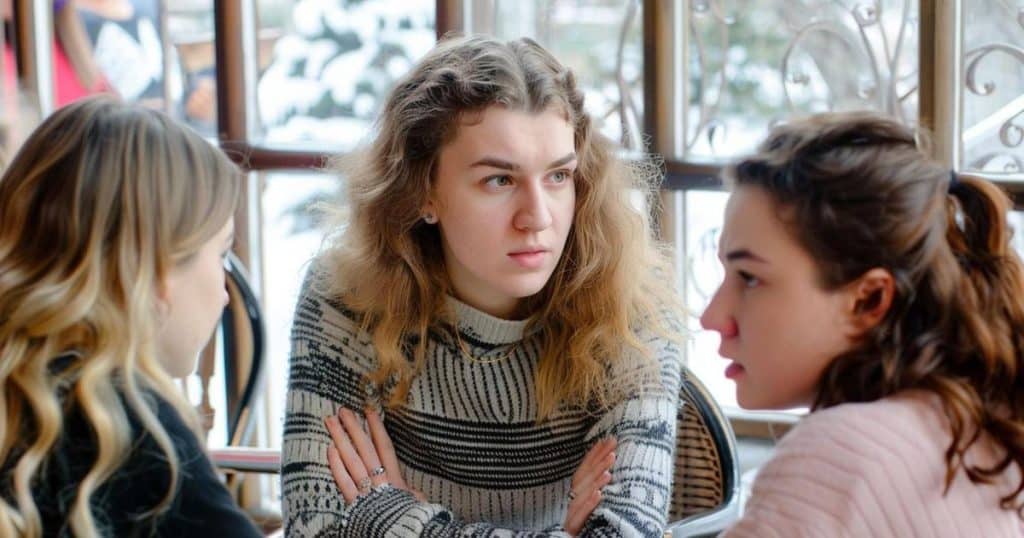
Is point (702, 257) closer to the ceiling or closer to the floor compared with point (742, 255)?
closer to the floor

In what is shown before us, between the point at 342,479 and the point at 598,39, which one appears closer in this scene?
the point at 342,479

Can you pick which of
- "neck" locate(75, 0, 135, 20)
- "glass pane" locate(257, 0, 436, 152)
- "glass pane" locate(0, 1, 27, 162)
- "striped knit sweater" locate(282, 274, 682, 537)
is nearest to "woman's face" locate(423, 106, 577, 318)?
"striped knit sweater" locate(282, 274, 682, 537)

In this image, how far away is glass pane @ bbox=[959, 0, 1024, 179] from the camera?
231cm

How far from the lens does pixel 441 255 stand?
6.17ft

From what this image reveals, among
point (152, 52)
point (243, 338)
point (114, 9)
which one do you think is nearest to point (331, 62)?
point (152, 52)

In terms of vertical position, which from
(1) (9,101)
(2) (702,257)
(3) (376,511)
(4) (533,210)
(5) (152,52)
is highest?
(5) (152,52)

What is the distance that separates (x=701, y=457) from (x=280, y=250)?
1736 mm

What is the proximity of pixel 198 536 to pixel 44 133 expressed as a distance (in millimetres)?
434

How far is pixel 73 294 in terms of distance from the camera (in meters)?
1.25

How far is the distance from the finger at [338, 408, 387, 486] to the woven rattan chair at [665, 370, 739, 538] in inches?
15.8

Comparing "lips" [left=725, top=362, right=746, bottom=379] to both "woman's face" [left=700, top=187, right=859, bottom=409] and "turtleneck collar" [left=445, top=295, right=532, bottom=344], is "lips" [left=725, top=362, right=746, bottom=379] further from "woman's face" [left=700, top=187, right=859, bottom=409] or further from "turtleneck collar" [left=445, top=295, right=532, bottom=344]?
"turtleneck collar" [left=445, top=295, right=532, bottom=344]

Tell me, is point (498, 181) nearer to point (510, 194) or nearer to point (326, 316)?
point (510, 194)

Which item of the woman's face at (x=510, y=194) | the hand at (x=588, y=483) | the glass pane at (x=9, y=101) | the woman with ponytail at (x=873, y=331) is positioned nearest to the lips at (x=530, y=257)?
the woman's face at (x=510, y=194)

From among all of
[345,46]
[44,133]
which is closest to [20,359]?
[44,133]
